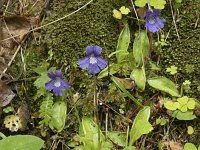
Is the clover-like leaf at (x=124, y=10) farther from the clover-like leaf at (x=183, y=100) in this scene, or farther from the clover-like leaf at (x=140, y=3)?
the clover-like leaf at (x=183, y=100)

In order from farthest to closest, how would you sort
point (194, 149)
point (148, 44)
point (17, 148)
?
point (148, 44)
point (194, 149)
point (17, 148)

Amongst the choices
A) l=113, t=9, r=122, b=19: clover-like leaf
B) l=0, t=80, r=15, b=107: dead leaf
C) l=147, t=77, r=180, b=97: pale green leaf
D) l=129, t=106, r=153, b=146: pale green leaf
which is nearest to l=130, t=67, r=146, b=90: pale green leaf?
l=147, t=77, r=180, b=97: pale green leaf

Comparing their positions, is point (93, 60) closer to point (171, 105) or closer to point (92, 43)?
point (92, 43)

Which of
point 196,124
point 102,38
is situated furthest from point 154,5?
point 196,124

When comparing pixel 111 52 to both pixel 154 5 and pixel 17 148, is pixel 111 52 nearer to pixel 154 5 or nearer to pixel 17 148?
pixel 154 5

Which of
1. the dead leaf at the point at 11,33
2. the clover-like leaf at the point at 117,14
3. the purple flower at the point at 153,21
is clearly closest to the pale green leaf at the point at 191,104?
the purple flower at the point at 153,21

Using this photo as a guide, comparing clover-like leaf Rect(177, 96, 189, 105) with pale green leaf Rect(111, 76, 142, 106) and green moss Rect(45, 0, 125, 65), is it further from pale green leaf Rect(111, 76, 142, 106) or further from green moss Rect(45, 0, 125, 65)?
green moss Rect(45, 0, 125, 65)
